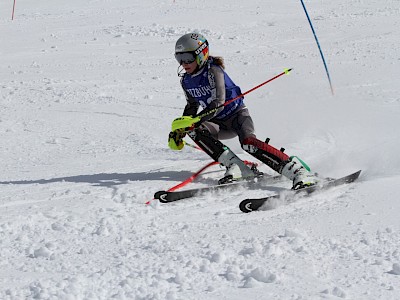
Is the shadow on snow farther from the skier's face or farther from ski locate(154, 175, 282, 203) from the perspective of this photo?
the skier's face

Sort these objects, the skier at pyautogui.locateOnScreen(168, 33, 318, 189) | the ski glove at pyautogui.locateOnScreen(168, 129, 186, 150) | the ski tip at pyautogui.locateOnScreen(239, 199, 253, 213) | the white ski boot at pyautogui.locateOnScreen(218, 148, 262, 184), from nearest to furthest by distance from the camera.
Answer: the ski tip at pyautogui.locateOnScreen(239, 199, 253, 213) → the skier at pyautogui.locateOnScreen(168, 33, 318, 189) → the white ski boot at pyautogui.locateOnScreen(218, 148, 262, 184) → the ski glove at pyautogui.locateOnScreen(168, 129, 186, 150)

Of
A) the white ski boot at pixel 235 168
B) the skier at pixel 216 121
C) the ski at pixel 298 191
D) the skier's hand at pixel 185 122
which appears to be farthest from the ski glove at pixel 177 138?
the ski at pixel 298 191

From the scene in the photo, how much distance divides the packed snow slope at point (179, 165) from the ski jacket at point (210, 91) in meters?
0.68

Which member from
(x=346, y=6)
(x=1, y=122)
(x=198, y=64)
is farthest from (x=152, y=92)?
(x=346, y=6)

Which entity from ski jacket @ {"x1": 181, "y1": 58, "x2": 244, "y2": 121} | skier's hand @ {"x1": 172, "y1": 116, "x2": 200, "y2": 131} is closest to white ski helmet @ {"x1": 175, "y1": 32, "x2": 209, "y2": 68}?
ski jacket @ {"x1": 181, "y1": 58, "x2": 244, "y2": 121}

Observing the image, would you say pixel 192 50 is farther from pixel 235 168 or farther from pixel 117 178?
pixel 117 178

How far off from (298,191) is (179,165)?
1838mm

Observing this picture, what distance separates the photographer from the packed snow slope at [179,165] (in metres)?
3.84

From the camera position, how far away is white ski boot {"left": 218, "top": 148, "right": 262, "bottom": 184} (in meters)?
5.92

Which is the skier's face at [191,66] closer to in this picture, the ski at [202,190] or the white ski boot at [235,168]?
the white ski boot at [235,168]

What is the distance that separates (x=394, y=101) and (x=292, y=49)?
14.7 ft

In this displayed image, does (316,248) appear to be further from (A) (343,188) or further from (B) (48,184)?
(B) (48,184)

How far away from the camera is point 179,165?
684 centimetres

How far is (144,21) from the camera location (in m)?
17.1
